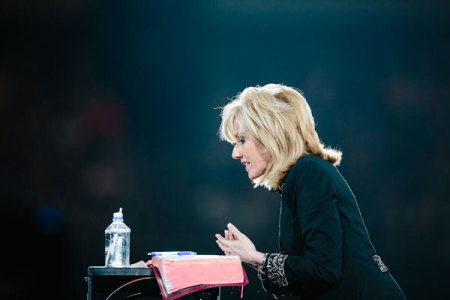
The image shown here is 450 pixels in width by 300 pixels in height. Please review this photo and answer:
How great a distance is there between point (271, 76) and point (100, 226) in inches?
57.8

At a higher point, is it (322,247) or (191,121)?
(191,121)

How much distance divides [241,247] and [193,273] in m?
0.18

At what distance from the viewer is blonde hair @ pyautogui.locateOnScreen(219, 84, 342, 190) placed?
1290mm

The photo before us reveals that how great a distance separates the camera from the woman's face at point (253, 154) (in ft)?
4.55

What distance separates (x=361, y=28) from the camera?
10.2ft

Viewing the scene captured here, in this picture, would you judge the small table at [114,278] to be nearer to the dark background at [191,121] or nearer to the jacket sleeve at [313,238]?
the jacket sleeve at [313,238]

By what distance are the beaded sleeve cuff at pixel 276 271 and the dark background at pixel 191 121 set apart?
169cm

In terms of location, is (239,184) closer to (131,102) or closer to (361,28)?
(131,102)

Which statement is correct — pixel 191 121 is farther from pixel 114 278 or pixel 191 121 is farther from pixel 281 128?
pixel 281 128

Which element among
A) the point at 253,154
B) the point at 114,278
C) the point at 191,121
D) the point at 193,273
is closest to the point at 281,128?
the point at 253,154

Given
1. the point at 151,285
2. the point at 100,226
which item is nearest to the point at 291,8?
the point at 100,226

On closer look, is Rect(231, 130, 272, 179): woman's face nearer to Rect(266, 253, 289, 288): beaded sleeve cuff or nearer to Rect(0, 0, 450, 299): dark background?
Rect(266, 253, 289, 288): beaded sleeve cuff

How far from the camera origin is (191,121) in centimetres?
302

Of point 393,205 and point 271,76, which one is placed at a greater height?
point 271,76
